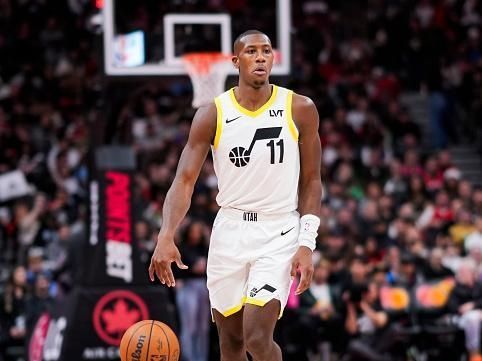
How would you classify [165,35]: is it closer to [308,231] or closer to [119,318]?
[119,318]

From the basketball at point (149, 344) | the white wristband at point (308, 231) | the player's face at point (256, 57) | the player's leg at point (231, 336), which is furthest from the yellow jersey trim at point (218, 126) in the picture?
the basketball at point (149, 344)

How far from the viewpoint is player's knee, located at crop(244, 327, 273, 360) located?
23.8 feet

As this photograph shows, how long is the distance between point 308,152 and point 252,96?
51 centimetres

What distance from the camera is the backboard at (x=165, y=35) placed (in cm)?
1241

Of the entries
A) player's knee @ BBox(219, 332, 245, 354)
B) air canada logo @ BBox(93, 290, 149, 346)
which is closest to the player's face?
player's knee @ BBox(219, 332, 245, 354)

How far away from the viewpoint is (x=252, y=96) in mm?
7570

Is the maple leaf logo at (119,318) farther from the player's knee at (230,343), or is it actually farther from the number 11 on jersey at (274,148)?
the number 11 on jersey at (274,148)

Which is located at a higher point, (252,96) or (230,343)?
(252,96)

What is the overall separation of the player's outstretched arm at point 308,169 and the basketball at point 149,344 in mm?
1121

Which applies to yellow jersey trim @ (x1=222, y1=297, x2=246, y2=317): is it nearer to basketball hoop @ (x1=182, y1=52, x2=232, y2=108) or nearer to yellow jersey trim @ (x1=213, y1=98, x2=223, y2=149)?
yellow jersey trim @ (x1=213, y1=98, x2=223, y2=149)

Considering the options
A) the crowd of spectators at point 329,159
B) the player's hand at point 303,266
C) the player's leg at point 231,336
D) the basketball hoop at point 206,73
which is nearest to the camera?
the player's hand at point 303,266

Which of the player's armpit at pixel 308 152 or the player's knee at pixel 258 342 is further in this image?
the player's armpit at pixel 308 152

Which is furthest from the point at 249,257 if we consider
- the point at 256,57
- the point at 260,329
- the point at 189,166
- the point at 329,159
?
the point at 329,159

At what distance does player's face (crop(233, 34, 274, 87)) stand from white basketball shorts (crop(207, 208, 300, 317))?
868mm
